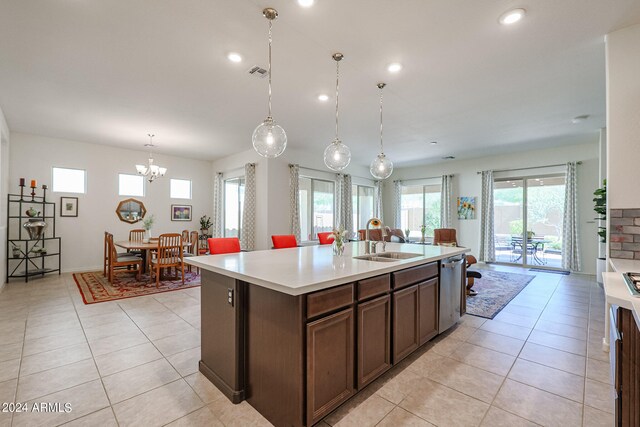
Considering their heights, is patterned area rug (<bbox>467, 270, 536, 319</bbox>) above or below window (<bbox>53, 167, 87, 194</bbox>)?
below

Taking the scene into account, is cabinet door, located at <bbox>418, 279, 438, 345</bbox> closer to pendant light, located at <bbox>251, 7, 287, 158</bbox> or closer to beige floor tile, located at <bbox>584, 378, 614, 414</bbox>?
beige floor tile, located at <bbox>584, 378, 614, 414</bbox>

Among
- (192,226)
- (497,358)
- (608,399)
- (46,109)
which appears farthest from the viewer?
(192,226)

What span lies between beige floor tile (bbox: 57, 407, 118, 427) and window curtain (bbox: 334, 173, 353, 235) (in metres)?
6.52

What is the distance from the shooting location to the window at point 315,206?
24.3 ft

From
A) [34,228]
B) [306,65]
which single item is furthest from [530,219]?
[34,228]

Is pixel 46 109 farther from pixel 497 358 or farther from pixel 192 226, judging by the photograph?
pixel 497 358

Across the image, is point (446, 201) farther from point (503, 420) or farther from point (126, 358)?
point (126, 358)

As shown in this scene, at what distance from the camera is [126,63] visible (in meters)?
3.02

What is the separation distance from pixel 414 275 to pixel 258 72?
9.07ft

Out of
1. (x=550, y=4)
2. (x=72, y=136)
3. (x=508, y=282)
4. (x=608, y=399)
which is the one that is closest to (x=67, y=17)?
(x=550, y=4)

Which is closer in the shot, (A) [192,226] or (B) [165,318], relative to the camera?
(B) [165,318]

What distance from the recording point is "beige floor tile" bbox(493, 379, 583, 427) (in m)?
1.76

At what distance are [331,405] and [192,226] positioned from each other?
291 inches

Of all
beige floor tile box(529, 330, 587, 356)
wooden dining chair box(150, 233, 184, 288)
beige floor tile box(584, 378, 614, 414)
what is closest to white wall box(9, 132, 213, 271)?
wooden dining chair box(150, 233, 184, 288)
